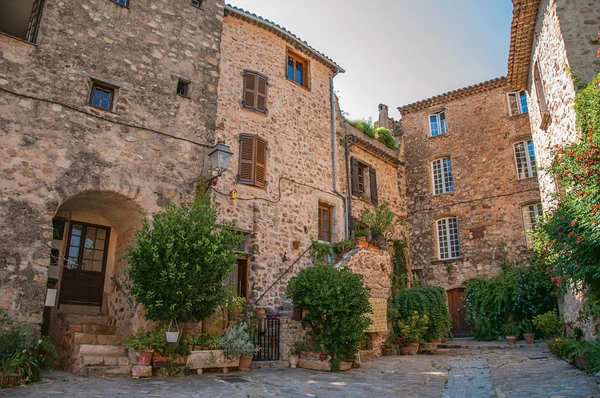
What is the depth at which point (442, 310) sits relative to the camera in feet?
45.6

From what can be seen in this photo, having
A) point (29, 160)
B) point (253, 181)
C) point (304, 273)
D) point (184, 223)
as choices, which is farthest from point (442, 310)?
point (29, 160)

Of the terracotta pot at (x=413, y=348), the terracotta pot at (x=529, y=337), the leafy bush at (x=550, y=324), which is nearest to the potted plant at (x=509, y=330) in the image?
the terracotta pot at (x=529, y=337)

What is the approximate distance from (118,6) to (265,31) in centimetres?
450

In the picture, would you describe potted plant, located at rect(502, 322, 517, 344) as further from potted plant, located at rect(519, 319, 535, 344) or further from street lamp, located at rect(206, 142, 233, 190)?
street lamp, located at rect(206, 142, 233, 190)

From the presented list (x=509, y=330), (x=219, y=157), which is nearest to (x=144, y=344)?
(x=219, y=157)

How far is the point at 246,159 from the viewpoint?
12.4 meters

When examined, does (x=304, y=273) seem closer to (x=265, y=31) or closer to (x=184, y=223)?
(x=184, y=223)

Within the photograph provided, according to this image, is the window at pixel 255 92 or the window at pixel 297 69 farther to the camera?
the window at pixel 297 69

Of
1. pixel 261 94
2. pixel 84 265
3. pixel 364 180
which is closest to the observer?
pixel 84 265

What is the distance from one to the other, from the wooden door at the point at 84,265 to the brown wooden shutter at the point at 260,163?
3927 mm

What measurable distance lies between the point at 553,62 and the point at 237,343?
8.86 meters

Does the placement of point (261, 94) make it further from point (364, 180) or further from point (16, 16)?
point (16, 16)

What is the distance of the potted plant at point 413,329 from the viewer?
13.0 meters

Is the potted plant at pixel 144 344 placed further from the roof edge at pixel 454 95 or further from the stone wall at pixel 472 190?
the roof edge at pixel 454 95
